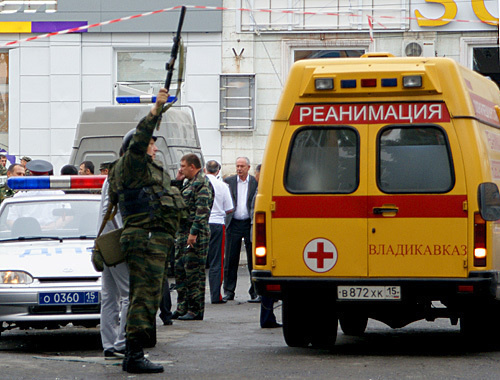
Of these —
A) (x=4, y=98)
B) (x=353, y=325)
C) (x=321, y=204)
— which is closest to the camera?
(x=321, y=204)

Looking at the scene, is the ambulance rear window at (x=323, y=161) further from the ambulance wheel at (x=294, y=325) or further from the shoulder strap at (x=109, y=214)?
the shoulder strap at (x=109, y=214)

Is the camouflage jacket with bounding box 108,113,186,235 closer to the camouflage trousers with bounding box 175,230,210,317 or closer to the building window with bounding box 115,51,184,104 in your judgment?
the camouflage trousers with bounding box 175,230,210,317

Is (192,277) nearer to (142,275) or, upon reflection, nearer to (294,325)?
(294,325)

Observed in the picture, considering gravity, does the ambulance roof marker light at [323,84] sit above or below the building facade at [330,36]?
below

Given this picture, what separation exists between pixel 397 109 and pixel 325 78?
62 centimetres

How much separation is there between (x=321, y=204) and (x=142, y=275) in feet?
5.42

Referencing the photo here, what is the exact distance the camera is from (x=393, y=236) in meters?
8.46

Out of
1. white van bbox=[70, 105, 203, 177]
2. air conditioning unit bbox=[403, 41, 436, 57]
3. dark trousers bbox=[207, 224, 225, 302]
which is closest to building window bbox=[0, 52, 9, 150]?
white van bbox=[70, 105, 203, 177]

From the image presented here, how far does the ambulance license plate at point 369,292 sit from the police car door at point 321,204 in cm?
11

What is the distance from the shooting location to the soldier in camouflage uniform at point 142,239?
7723mm

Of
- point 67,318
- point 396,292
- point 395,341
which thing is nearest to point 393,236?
point 396,292

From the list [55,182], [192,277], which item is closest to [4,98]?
[192,277]

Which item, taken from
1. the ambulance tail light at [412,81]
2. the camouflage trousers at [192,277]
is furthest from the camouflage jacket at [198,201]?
the ambulance tail light at [412,81]

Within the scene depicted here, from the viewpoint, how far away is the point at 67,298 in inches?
356
